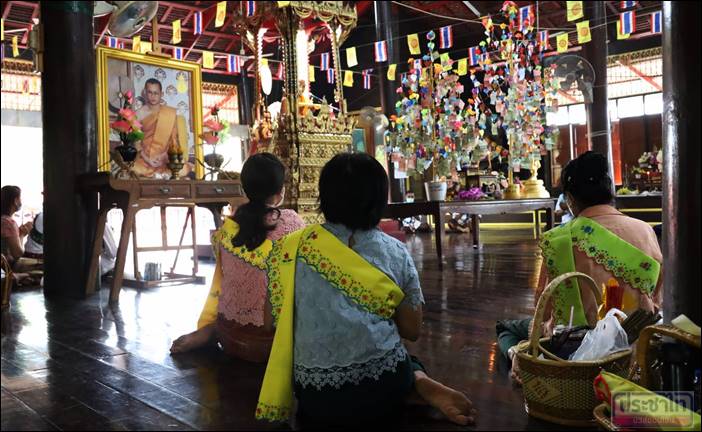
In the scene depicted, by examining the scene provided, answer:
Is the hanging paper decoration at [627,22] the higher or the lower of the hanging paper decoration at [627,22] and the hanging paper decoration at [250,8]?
the higher

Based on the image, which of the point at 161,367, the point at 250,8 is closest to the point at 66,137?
A: the point at 161,367

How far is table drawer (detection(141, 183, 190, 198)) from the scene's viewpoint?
Answer: 364 centimetres

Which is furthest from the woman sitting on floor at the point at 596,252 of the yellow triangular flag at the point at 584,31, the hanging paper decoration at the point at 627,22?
the hanging paper decoration at the point at 627,22

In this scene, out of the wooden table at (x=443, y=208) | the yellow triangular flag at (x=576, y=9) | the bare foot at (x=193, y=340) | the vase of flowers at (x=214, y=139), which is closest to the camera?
the bare foot at (x=193, y=340)

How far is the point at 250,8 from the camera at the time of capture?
21.2 feet

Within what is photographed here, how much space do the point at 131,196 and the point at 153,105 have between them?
1.34 metres

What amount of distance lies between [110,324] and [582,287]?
7.14 ft

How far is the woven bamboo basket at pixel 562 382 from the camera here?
1409mm

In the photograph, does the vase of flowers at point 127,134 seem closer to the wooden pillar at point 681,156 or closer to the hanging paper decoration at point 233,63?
the wooden pillar at point 681,156

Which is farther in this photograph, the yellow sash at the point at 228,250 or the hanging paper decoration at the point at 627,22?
the hanging paper decoration at the point at 627,22

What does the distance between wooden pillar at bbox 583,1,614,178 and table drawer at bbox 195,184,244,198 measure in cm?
487

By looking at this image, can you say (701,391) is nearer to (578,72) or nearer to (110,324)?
(110,324)

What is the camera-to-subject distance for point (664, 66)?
5.17 feet

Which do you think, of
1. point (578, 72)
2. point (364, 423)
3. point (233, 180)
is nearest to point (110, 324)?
point (233, 180)
